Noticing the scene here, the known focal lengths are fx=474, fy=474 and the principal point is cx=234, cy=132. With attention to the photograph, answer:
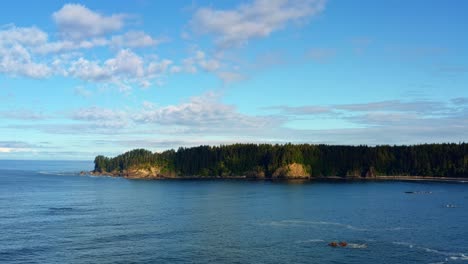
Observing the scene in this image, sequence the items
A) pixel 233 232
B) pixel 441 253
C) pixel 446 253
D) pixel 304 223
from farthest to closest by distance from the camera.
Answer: pixel 304 223 → pixel 233 232 → pixel 441 253 → pixel 446 253

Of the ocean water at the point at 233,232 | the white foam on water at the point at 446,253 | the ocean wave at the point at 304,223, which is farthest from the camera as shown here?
the ocean wave at the point at 304,223

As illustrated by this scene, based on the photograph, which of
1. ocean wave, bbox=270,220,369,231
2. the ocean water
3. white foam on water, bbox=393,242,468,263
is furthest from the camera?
ocean wave, bbox=270,220,369,231

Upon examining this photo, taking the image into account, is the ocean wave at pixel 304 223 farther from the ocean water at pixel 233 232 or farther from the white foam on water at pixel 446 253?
the white foam on water at pixel 446 253

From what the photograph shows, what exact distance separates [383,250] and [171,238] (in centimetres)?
4921

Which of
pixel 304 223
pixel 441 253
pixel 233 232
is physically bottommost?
pixel 441 253

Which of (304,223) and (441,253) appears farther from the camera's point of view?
(304,223)

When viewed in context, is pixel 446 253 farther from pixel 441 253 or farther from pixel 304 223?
pixel 304 223

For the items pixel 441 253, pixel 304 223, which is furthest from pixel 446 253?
pixel 304 223

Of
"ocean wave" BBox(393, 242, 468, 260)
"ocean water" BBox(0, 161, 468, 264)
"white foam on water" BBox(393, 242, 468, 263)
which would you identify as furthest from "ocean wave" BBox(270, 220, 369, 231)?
"white foam on water" BBox(393, 242, 468, 263)

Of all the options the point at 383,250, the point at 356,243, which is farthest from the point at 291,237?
the point at 383,250

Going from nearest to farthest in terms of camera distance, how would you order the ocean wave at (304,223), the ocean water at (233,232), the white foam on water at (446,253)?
1. the white foam on water at (446,253)
2. the ocean water at (233,232)
3. the ocean wave at (304,223)

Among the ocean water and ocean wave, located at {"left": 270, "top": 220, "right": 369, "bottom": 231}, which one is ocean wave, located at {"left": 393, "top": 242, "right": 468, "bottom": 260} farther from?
ocean wave, located at {"left": 270, "top": 220, "right": 369, "bottom": 231}

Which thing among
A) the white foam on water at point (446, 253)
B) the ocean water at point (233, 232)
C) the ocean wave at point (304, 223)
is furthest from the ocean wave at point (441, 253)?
the ocean wave at point (304, 223)

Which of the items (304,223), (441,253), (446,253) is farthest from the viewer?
(304,223)
